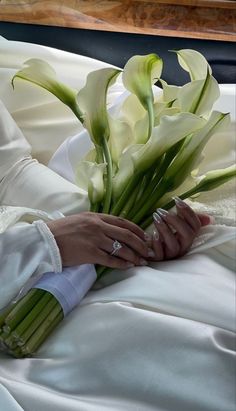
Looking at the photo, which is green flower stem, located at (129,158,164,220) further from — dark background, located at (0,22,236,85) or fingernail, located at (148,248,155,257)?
dark background, located at (0,22,236,85)

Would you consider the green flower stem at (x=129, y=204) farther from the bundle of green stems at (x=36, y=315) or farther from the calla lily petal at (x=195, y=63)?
the calla lily petal at (x=195, y=63)

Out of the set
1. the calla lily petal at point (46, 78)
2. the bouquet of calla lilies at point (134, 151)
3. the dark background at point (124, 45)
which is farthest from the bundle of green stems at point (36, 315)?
the dark background at point (124, 45)

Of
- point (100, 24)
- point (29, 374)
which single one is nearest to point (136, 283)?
point (29, 374)

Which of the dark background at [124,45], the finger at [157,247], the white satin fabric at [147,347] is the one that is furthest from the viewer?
the dark background at [124,45]

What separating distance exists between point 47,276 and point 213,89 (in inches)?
10.6

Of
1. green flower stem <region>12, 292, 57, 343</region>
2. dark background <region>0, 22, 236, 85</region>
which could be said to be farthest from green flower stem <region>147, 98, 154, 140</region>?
dark background <region>0, 22, 236, 85</region>

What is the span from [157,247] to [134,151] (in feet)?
0.38

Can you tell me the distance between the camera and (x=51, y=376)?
2.01 ft

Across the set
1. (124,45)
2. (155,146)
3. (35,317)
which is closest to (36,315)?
(35,317)

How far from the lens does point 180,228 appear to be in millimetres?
676

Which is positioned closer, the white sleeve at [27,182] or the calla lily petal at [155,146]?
the calla lily petal at [155,146]

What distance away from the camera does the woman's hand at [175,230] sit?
67 centimetres

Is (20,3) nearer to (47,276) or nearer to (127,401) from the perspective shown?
(47,276)

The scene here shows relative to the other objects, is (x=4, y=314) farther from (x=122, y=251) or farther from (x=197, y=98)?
(x=197, y=98)
